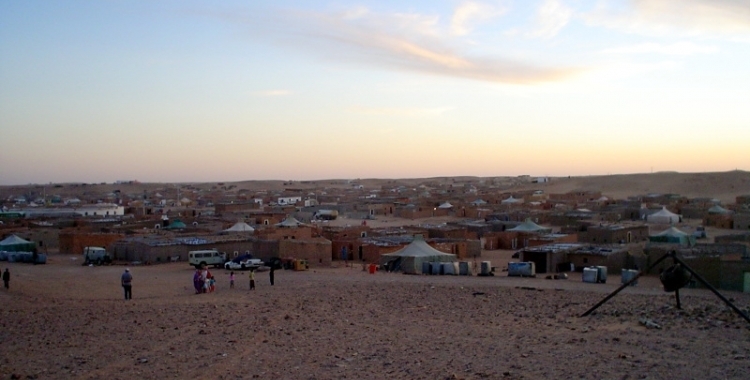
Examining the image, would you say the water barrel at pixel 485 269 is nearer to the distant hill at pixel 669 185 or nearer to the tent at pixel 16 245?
the tent at pixel 16 245

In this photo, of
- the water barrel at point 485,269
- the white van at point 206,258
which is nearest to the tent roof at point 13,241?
the white van at point 206,258

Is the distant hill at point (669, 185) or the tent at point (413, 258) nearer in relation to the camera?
the tent at point (413, 258)

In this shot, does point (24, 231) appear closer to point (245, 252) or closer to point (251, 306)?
point (245, 252)

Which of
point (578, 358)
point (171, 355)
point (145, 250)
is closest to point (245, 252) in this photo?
point (145, 250)

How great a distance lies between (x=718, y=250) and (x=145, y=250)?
26.0m

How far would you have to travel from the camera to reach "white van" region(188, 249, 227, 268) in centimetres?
3259

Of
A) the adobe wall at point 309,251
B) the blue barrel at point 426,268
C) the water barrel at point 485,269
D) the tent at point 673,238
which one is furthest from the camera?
the tent at point 673,238

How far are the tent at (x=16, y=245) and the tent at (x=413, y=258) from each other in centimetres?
2099

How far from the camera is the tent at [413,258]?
100 feet

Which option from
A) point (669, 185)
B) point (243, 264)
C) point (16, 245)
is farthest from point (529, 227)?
point (669, 185)

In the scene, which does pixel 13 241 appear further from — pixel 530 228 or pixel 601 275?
pixel 601 275

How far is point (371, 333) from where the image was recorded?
52.0 ft

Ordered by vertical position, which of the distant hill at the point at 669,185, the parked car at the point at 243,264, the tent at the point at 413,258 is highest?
the distant hill at the point at 669,185

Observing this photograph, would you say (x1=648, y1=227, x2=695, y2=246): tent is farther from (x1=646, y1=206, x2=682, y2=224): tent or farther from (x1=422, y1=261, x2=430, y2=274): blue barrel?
(x1=646, y1=206, x2=682, y2=224): tent
